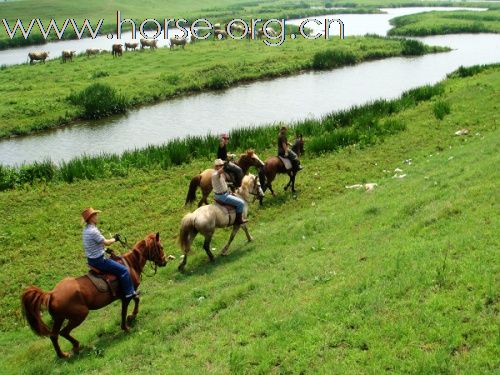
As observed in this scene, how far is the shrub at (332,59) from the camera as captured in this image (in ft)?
180

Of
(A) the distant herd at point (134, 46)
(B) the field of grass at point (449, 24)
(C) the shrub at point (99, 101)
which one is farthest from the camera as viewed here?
(B) the field of grass at point (449, 24)

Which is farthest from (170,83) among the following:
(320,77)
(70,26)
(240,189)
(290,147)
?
(70,26)

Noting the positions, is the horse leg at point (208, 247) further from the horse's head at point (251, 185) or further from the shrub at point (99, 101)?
the shrub at point (99, 101)

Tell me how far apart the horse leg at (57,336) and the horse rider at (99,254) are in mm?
1318

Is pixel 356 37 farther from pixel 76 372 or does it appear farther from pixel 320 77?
pixel 76 372

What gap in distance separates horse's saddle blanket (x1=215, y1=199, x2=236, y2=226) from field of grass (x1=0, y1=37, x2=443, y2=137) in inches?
991

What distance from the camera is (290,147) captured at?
21781 mm

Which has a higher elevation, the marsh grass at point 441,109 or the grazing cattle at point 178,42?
the grazing cattle at point 178,42

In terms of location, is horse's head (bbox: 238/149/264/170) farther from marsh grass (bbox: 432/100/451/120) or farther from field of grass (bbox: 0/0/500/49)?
field of grass (bbox: 0/0/500/49)

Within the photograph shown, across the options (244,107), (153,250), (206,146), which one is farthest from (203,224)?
(244,107)

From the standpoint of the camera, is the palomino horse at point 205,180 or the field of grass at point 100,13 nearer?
the palomino horse at point 205,180

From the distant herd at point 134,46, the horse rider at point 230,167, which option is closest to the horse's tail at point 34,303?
the horse rider at point 230,167

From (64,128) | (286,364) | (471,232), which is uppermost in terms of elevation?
(471,232)

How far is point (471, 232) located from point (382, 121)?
18844 millimetres
